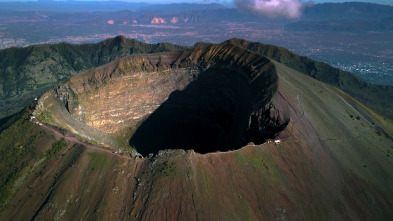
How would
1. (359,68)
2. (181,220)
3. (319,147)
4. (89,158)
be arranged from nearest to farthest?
1. (181,220)
2. (89,158)
3. (319,147)
4. (359,68)

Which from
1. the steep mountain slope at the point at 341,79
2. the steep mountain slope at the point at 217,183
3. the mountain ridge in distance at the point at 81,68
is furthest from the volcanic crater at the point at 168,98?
the steep mountain slope at the point at 341,79

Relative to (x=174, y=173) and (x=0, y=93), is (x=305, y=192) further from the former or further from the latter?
(x=0, y=93)

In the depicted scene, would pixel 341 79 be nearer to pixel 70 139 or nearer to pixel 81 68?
pixel 70 139

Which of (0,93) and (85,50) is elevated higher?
(85,50)

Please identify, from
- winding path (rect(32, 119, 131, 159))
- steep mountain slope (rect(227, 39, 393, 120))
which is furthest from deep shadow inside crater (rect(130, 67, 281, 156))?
steep mountain slope (rect(227, 39, 393, 120))

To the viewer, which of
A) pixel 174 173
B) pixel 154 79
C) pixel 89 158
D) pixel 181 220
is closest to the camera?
pixel 181 220

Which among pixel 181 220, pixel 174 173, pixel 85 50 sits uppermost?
pixel 174 173

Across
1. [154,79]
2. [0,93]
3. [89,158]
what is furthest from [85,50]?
[89,158]

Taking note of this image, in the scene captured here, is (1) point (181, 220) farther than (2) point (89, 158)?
No
